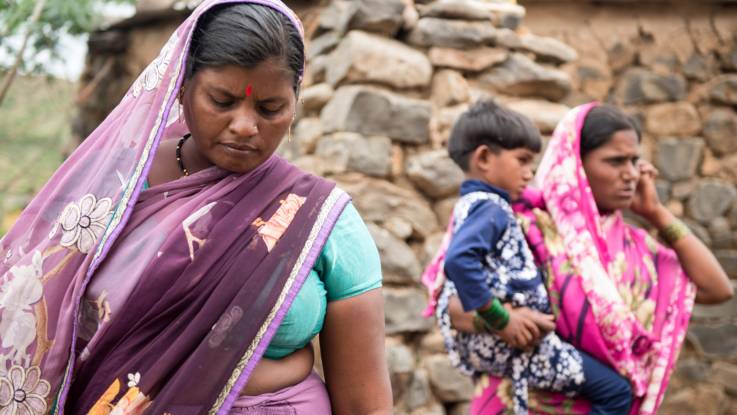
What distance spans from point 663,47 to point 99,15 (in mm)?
3510

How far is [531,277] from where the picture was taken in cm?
274

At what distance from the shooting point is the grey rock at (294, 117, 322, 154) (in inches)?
152

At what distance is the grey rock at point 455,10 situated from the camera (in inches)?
156

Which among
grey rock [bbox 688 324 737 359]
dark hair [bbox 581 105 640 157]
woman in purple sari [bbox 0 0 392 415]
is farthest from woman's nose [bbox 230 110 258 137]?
grey rock [bbox 688 324 737 359]

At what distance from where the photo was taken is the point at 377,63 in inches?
148

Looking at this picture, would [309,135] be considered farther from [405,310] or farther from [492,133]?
[492,133]

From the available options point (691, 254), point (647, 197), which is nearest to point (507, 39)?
point (647, 197)

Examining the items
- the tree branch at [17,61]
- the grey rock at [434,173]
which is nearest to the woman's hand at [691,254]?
the grey rock at [434,173]

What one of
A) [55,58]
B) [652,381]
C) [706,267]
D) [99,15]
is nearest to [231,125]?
[652,381]

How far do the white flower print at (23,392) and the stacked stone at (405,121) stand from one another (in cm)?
221

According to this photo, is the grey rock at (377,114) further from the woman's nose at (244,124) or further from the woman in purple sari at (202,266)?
the woman's nose at (244,124)

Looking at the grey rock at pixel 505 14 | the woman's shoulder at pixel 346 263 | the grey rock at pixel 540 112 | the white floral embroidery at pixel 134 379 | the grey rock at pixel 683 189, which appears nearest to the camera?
the white floral embroidery at pixel 134 379

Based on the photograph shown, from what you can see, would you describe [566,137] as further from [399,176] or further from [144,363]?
[144,363]

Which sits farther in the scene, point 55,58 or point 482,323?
point 55,58
